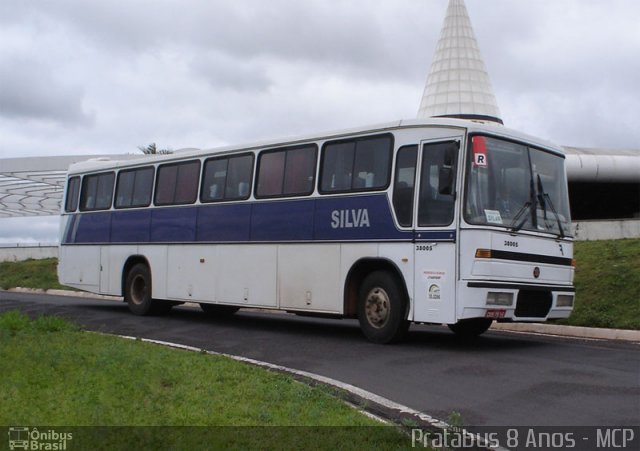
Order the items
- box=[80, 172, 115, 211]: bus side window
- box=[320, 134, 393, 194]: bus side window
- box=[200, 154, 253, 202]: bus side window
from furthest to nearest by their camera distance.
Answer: box=[80, 172, 115, 211]: bus side window, box=[200, 154, 253, 202]: bus side window, box=[320, 134, 393, 194]: bus side window

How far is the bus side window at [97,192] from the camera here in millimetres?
18797

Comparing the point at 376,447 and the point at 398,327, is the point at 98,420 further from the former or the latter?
the point at 398,327

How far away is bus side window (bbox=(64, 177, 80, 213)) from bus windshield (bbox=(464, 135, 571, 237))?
39.2 feet

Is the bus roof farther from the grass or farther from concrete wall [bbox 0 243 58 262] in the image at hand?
concrete wall [bbox 0 243 58 262]

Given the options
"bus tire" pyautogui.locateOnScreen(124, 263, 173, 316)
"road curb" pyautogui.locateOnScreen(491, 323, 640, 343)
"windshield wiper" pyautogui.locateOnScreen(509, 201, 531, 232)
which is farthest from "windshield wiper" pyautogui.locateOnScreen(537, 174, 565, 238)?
"bus tire" pyautogui.locateOnScreen(124, 263, 173, 316)

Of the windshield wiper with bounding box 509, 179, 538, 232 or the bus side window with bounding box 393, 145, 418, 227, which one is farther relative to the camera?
the bus side window with bounding box 393, 145, 418, 227

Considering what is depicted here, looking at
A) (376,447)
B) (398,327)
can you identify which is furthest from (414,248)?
(376,447)

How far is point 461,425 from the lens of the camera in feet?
21.6

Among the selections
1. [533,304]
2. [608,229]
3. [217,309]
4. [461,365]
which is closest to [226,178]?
[217,309]

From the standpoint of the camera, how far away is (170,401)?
6.96 metres

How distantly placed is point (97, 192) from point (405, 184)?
10.0 meters

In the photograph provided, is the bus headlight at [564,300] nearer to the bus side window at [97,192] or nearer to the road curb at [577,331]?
the road curb at [577,331]

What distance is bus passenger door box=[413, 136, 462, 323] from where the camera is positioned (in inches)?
433

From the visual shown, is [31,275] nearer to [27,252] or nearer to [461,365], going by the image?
[27,252]
